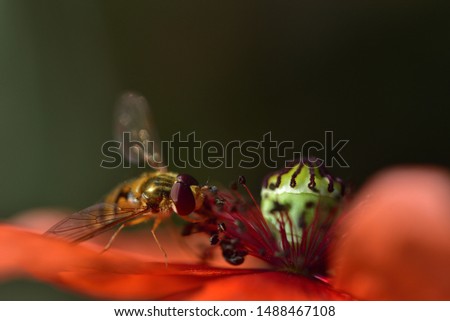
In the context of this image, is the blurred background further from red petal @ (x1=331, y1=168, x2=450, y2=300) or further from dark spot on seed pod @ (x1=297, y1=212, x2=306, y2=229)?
red petal @ (x1=331, y1=168, x2=450, y2=300)

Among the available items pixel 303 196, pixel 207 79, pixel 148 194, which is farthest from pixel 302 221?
pixel 207 79

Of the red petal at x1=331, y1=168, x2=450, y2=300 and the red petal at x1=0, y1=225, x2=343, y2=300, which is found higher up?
the red petal at x1=331, y1=168, x2=450, y2=300

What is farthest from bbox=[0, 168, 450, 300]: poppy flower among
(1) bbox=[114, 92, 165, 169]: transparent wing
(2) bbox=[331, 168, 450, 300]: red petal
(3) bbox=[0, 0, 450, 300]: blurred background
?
(3) bbox=[0, 0, 450, 300]: blurred background

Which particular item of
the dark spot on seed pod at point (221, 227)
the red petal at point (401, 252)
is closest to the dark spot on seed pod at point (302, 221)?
the dark spot on seed pod at point (221, 227)

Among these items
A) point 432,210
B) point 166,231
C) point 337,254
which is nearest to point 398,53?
point 166,231

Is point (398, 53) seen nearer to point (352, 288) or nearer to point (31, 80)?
point (31, 80)

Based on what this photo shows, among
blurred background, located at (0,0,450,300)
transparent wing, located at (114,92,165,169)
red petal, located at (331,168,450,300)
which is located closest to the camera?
red petal, located at (331,168,450,300)
